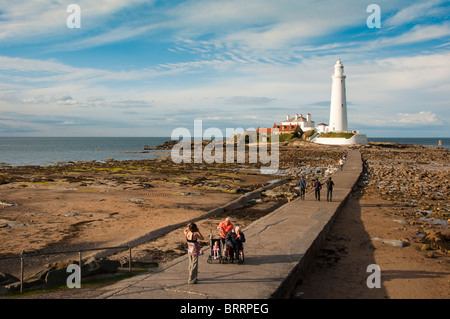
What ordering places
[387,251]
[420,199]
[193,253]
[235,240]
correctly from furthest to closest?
[420,199] < [387,251] < [235,240] < [193,253]

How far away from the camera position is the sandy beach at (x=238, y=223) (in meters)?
9.57

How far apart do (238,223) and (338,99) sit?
60.3 meters

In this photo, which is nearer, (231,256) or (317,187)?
(231,256)

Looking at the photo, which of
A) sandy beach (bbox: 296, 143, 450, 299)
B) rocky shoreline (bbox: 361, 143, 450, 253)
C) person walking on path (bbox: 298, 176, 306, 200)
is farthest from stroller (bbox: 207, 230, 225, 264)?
person walking on path (bbox: 298, 176, 306, 200)

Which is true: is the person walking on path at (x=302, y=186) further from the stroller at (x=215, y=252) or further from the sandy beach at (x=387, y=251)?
the stroller at (x=215, y=252)

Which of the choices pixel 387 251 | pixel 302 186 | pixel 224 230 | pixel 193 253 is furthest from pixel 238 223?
pixel 193 253

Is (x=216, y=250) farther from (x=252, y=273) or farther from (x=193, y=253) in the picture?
(x=193, y=253)

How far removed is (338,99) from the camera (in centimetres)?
6988

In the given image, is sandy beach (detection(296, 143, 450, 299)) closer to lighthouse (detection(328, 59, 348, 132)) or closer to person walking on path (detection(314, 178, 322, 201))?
person walking on path (detection(314, 178, 322, 201))

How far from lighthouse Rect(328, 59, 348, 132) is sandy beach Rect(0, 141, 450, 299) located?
43.1m

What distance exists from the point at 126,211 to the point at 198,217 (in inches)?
166

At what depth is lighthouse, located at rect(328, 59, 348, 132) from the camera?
6962cm

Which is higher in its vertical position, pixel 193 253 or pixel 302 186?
pixel 302 186
